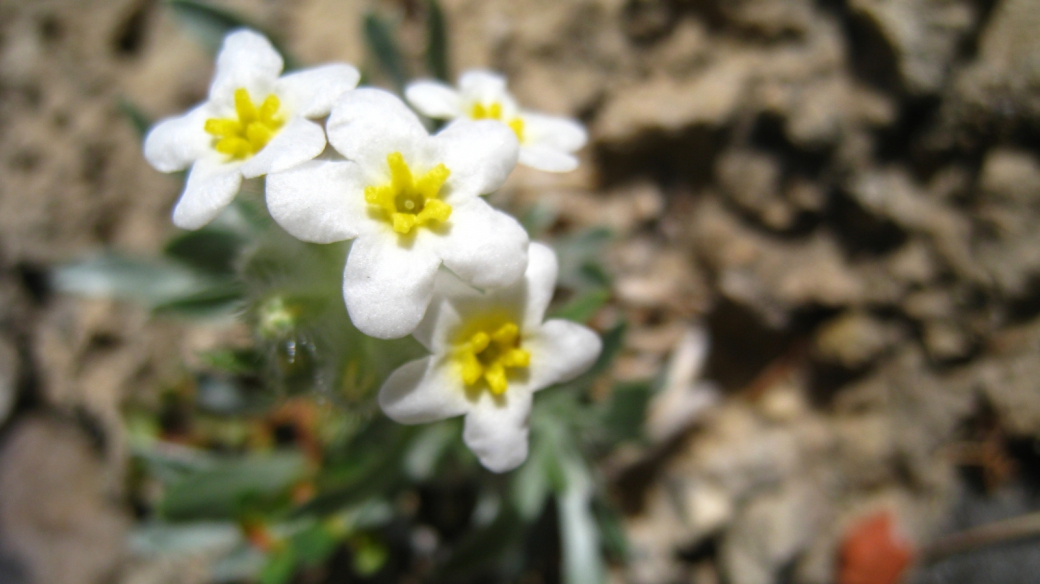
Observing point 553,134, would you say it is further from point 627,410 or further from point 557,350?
point 627,410

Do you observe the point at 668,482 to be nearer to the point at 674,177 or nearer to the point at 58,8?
the point at 674,177

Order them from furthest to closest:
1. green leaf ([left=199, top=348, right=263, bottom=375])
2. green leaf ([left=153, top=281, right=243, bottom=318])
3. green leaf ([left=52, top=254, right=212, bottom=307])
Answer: green leaf ([left=52, top=254, right=212, bottom=307]) < green leaf ([left=153, top=281, right=243, bottom=318]) < green leaf ([left=199, top=348, right=263, bottom=375])

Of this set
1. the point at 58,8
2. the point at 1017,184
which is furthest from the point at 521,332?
the point at 58,8

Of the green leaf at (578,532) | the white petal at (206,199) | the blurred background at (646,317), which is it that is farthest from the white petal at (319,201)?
the green leaf at (578,532)

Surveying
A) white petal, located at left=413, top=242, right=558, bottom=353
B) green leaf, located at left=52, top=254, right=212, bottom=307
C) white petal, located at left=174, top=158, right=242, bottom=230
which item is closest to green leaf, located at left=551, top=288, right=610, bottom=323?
white petal, located at left=413, top=242, right=558, bottom=353

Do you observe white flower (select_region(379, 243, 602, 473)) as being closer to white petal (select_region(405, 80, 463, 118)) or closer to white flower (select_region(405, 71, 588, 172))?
white flower (select_region(405, 71, 588, 172))

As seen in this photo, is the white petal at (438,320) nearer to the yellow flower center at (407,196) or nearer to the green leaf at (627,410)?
the yellow flower center at (407,196)
